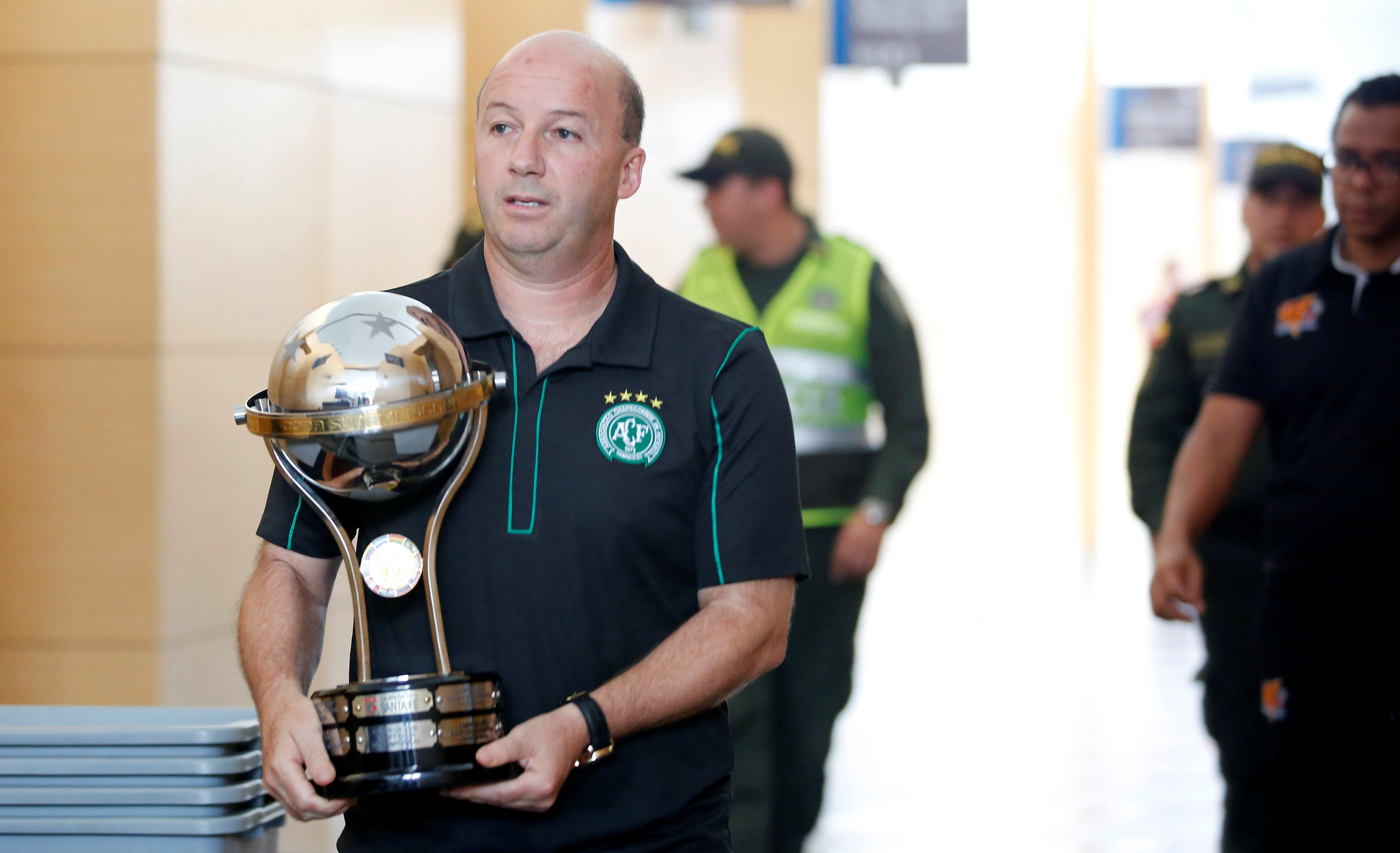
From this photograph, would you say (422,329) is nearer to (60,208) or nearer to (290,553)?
(290,553)

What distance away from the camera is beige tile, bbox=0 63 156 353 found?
141 inches

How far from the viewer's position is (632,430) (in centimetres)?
180

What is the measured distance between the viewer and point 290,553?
1.84 m

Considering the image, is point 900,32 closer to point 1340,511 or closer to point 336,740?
point 1340,511

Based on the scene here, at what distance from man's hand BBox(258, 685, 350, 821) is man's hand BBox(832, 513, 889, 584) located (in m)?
2.49

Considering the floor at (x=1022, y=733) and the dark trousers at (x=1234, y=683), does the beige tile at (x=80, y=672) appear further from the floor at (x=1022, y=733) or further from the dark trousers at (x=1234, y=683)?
the dark trousers at (x=1234, y=683)

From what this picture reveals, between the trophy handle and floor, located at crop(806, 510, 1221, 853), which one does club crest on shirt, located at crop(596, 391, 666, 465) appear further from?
floor, located at crop(806, 510, 1221, 853)

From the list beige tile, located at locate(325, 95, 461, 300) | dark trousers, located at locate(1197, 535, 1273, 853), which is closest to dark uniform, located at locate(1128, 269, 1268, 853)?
dark trousers, located at locate(1197, 535, 1273, 853)

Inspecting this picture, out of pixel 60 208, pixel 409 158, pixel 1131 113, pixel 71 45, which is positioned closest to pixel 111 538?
pixel 60 208

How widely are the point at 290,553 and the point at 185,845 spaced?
399 millimetres

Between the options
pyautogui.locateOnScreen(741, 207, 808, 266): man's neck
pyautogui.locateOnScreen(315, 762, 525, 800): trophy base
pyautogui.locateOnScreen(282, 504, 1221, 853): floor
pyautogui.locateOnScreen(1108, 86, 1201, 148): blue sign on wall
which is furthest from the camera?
pyautogui.locateOnScreen(1108, 86, 1201, 148): blue sign on wall

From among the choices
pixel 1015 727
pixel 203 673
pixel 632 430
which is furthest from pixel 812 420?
pixel 1015 727

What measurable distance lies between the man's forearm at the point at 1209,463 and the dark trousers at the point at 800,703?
93cm

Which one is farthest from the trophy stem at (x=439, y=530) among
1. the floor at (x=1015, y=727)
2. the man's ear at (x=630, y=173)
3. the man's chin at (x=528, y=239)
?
the floor at (x=1015, y=727)
